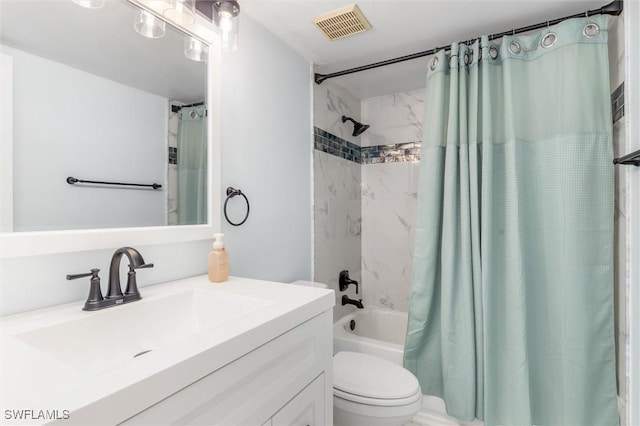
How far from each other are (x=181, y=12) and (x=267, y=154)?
0.70 m

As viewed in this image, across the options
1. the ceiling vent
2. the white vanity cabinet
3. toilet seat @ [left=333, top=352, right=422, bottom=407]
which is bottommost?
toilet seat @ [left=333, top=352, right=422, bottom=407]

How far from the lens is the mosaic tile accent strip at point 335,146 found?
2148 millimetres

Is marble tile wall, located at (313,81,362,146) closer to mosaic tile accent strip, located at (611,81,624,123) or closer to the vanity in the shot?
the vanity

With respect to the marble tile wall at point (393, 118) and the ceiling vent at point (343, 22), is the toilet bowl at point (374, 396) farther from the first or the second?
the marble tile wall at point (393, 118)

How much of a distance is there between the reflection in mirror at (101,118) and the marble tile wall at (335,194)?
965 mm

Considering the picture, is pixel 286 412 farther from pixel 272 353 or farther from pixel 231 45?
pixel 231 45

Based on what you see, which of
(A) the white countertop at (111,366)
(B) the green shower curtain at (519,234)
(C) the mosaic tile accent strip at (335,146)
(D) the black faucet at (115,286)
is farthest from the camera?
(C) the mosaic tile accent strip at (335,146)

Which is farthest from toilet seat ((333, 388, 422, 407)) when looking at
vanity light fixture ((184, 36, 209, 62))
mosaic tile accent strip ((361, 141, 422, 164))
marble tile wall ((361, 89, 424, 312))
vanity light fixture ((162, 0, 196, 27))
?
mosaic tile accent strip ((361, 141, 422, 164))

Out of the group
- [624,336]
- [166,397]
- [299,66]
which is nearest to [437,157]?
[299,66]

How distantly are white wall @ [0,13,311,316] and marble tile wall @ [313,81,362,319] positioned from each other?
11cm

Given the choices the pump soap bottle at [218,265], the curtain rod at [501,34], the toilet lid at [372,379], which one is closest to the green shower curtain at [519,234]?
the curtain rod at [501,34]

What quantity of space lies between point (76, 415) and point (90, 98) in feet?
2.96

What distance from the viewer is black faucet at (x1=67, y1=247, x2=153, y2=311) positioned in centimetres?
87

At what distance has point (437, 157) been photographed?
176 centimetres
